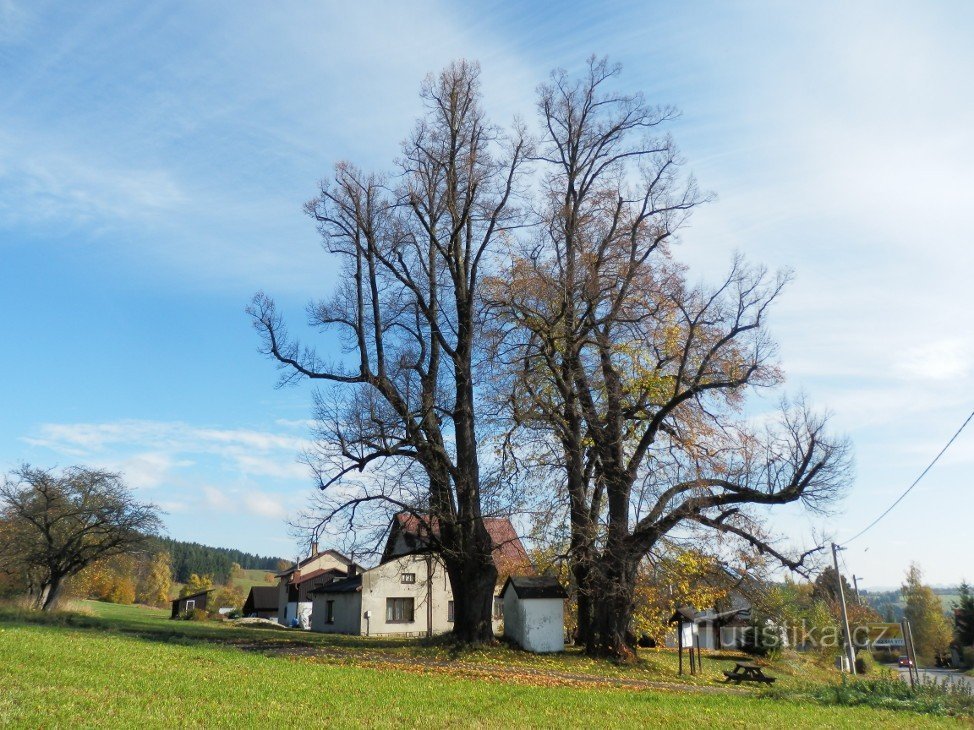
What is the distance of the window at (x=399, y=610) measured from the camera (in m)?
41.1

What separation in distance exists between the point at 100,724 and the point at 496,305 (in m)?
16.6

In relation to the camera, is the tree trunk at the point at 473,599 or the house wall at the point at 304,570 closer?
the tree trunk at the point at 473,599

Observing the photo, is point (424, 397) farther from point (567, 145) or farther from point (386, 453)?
point (567, 145)

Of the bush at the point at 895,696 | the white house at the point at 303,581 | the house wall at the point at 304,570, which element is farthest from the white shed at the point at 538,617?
the house wall at the point at 304,570

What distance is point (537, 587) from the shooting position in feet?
85.5

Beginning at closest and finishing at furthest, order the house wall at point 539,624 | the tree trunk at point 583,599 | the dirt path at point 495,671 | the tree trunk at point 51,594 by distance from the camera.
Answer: the dirt path at point 495,671 < the tree trunk at point 583,599 < the house wall at point 539,624 < the tree trunk at point 51,594

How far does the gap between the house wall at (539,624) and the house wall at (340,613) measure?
17.4 meters

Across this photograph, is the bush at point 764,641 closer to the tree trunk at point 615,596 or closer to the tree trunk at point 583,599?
the tree trunk at point 583,599

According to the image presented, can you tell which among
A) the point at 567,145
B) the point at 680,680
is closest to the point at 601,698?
the point at 680,680

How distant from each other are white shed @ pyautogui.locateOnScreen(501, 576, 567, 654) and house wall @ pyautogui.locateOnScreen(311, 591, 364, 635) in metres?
16.9

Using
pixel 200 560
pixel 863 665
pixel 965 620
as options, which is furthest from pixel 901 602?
pixel 200 560

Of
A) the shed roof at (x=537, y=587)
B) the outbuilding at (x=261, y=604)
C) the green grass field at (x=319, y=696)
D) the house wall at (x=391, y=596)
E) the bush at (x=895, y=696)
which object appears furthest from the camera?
the outbuilding at (x=261, y=604)

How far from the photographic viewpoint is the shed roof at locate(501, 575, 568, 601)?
2567 cm

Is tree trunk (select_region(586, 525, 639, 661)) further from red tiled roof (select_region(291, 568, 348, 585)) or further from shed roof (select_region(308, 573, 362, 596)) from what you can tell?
red tiled roof (select_region(291, 568, 348, 585))
